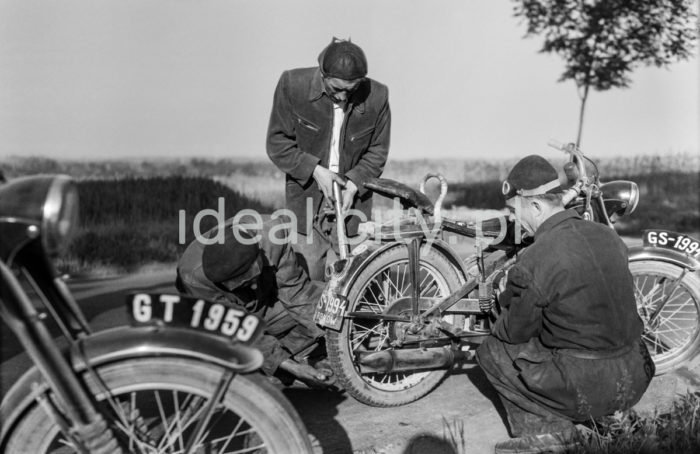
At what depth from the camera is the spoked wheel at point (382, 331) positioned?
355 cm

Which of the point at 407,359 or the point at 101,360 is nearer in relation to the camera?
the point at 101,360

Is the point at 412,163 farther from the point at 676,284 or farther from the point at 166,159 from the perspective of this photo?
the point at 676,284

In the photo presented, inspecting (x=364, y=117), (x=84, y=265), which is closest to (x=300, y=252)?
(x=364, y=117)

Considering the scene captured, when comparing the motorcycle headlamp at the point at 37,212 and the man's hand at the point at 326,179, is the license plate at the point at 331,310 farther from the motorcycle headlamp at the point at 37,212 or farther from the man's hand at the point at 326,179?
the motorcycle headlamp at the point at 37,212

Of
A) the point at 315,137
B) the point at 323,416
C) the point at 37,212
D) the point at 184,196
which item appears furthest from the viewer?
the point at 184,196

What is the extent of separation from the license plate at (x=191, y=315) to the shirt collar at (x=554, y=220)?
1.51m

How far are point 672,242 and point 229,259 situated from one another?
2.62 meters

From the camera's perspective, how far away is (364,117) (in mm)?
4359

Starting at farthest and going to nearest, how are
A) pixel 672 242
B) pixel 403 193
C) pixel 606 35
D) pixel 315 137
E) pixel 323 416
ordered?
pixel 606 35 → pixel 315 137 → pixel 672 242 → pixel 403 193 → pixel 323 416

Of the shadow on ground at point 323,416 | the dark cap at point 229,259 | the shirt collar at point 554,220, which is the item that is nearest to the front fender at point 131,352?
the dark cap at point 229,259

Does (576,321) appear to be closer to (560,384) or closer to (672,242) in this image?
(560,384)

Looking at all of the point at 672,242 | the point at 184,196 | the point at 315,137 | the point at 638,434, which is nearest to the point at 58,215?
the point at 315,137

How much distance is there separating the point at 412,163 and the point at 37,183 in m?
7.29

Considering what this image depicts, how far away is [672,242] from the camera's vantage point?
422 cm
